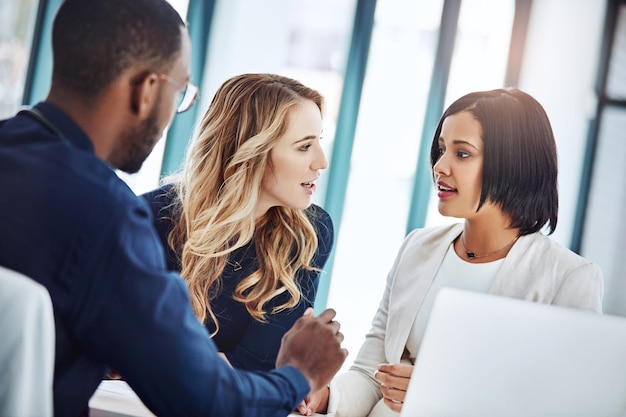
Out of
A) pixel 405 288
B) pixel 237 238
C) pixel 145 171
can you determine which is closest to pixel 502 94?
pixel 405 288

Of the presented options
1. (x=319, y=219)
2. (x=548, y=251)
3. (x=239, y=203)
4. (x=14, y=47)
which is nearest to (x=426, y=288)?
(x=548, y=251)

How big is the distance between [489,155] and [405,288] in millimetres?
458

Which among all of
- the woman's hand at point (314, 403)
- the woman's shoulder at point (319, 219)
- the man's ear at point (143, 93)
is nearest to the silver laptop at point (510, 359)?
the woman's hand at point (314, 403)

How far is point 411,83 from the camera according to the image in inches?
167

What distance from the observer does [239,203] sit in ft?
7.11

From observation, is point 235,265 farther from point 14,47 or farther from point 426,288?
point 14,47

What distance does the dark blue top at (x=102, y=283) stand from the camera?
0.99 meters

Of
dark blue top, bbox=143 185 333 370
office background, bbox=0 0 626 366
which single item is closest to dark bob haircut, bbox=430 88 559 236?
dark blue top, bbox=143 185 333 370

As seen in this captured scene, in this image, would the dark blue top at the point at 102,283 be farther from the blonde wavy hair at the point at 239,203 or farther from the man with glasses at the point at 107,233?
the blonde wavy hair at the point at 239,203

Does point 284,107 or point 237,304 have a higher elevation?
point 284,107

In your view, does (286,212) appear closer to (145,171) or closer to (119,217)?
(119,217)

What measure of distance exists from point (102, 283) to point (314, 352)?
42cm

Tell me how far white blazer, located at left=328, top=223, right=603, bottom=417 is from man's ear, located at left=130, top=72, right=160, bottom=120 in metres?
0.90

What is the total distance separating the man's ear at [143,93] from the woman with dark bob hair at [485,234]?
100cm
